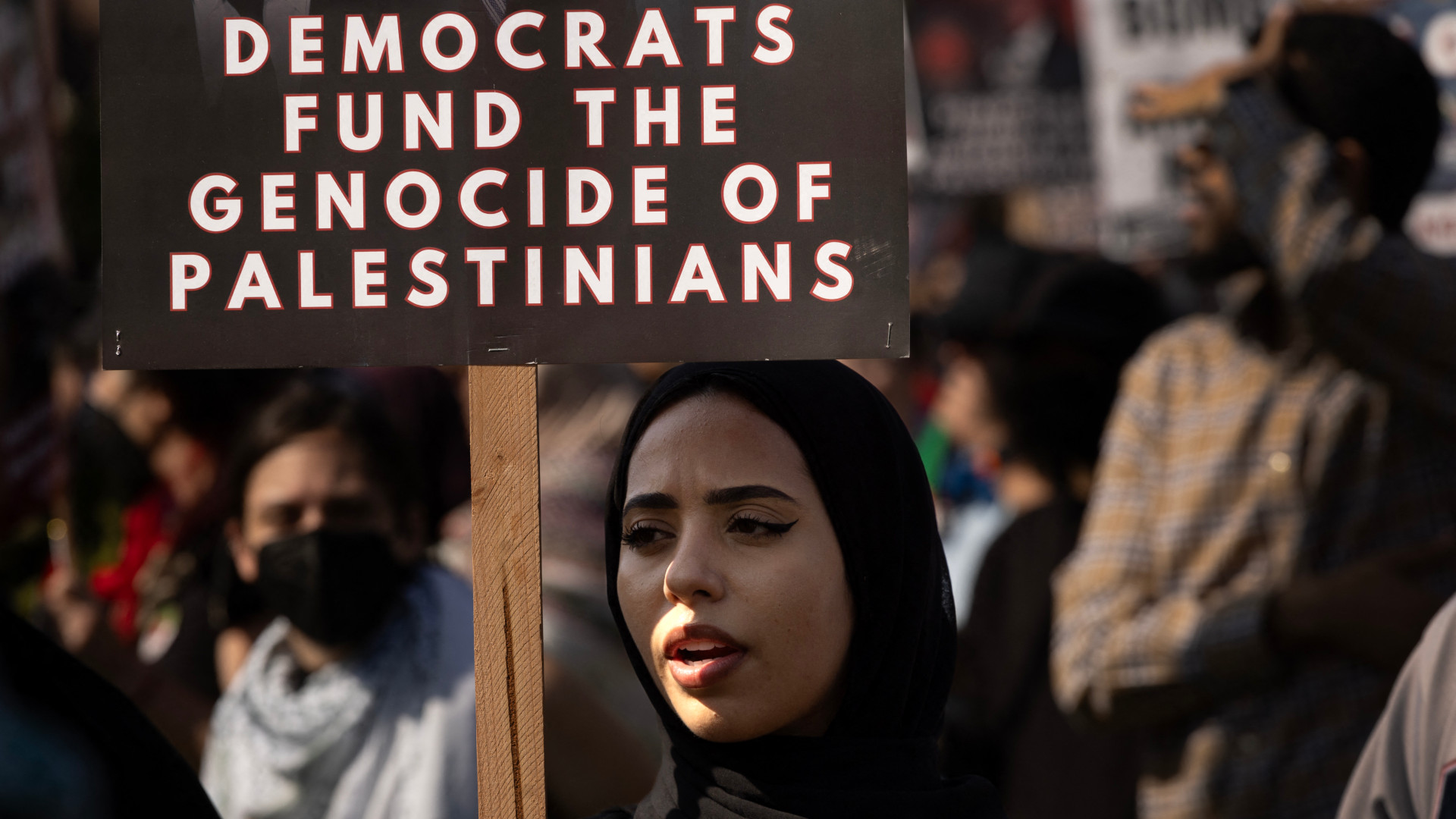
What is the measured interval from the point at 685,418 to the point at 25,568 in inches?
138

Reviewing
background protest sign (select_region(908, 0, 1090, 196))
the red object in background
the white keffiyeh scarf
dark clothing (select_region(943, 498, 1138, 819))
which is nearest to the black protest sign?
the white keffiyeh scarf

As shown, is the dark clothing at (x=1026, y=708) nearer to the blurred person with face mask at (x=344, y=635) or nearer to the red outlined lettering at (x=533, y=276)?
the blurred person with face mask at (x=344, y=635)

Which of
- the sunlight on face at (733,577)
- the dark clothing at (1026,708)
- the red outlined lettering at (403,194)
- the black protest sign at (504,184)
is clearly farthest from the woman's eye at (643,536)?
the dark clothing at (1026,708)

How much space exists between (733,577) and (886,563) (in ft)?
0.79

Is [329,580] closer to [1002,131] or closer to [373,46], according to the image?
[373,46]

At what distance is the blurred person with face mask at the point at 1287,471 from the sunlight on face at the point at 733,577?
4.22ft

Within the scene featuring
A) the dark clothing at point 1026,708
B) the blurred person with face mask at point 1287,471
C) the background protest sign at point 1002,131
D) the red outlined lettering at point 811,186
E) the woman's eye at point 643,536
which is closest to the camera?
the red outlined lettering at point 811,186

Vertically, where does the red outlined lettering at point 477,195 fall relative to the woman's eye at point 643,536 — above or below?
above

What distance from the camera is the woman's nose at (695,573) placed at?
1931 mm

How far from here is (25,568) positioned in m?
4.83

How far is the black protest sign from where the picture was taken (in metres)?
1.92

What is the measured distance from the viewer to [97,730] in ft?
6.04

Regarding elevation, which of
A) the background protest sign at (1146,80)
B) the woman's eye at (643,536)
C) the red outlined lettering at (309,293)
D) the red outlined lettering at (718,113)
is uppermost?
the background protest sign at (1146,80)

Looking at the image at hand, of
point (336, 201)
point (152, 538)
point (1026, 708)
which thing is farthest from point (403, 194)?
point (152, 538)
